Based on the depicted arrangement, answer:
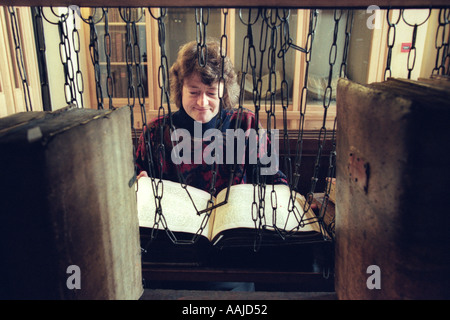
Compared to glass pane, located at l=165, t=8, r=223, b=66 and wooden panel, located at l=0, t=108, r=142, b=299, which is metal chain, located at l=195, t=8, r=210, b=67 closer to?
wooden panel, located at l=0, t=108, r=142, b=299

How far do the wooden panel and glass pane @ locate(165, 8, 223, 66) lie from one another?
9.48ft

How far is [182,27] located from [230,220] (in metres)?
2.90

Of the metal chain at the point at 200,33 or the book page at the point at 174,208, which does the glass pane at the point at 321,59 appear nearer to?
the book page at the point at 174,208

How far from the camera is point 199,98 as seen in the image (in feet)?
5.46

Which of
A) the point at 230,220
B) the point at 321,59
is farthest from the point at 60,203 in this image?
the point at 321,59

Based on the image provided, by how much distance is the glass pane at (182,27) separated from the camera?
3381 mm

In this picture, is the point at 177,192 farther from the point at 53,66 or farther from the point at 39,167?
the point at 53,66

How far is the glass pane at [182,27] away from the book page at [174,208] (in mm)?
2497

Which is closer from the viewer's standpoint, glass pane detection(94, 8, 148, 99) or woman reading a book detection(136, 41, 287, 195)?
woman reading a book detection(136, 41, 287, 195)

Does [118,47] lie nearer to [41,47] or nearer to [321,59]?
[321,59]

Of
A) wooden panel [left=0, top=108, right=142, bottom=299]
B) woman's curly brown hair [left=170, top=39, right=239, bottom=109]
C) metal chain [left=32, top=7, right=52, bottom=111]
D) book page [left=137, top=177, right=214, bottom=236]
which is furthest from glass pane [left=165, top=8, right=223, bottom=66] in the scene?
wooden panel [left=0, top=108, right=142, bottom=299]

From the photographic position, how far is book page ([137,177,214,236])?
1.01 metres

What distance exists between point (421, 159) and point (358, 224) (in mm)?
249

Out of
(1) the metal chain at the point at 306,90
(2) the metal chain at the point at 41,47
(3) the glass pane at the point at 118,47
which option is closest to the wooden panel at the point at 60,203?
(2) the metal chain at the point at 41,47
